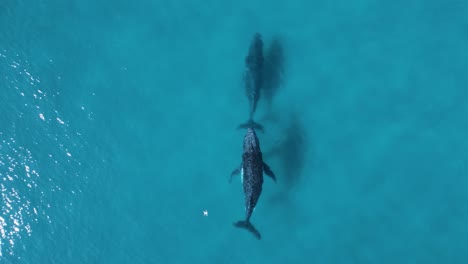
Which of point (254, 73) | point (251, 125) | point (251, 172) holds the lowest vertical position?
point (251, 172)

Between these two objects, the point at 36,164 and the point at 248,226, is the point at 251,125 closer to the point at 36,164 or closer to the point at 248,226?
the point at 248,226

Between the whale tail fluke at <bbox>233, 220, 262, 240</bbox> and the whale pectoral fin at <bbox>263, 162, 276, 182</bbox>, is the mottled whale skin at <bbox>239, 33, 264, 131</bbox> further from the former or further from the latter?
the whale tail fluke at <bbox>233, 220, 262, 240</bbox>

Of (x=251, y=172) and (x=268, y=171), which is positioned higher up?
(x=268, y=171)

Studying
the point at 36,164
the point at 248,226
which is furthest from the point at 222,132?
the point at 36,164

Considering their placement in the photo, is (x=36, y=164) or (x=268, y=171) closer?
(x=268, y=171)

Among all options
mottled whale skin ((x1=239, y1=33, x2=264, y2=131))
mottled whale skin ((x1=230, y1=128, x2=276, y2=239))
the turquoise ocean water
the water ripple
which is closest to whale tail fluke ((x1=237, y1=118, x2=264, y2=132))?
mottled whale skin ((x1=239, y1=33, x2=264, y2=131))

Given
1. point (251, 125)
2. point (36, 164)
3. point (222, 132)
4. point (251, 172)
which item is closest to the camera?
point (251, 172)

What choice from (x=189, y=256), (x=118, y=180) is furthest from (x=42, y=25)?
(x=189, y=256)
